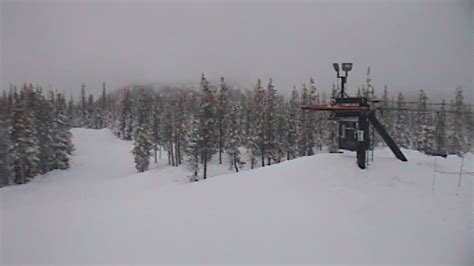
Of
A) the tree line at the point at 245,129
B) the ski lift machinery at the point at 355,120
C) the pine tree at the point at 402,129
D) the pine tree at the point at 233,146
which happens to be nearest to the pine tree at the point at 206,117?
the tree line at the point at 245,129

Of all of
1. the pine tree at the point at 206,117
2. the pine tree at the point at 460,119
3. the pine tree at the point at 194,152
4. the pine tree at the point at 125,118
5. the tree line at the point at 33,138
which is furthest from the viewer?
the pine tree at the point at 125,118

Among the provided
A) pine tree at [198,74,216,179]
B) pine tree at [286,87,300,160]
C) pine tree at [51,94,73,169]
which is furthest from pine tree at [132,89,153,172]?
pine tree at [286,87,300,160]

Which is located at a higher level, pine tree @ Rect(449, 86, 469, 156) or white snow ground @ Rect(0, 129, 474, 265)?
pine tree @ Rect(449, 86, 469, 156)

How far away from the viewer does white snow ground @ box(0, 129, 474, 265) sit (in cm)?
270

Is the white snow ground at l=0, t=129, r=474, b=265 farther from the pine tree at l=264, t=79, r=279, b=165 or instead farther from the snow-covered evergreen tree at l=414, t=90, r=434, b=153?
the snow-covered evergreen tree at l=414, t=90, r=434, b=153

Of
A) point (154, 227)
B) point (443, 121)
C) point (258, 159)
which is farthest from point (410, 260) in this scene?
point (258, 159)

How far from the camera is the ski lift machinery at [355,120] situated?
495 centimetres

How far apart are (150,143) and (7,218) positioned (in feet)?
46.1

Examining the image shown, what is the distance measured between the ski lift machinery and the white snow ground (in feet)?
0.86

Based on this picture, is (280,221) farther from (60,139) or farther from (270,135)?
(60,139)

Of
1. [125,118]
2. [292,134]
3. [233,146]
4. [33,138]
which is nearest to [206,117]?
[233,146]

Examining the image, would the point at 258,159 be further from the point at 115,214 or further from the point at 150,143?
the point at 115,214

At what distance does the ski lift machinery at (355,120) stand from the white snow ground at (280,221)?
264mm

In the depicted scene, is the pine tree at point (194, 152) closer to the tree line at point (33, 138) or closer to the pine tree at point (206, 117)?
the pine tree at point (206, 117)
